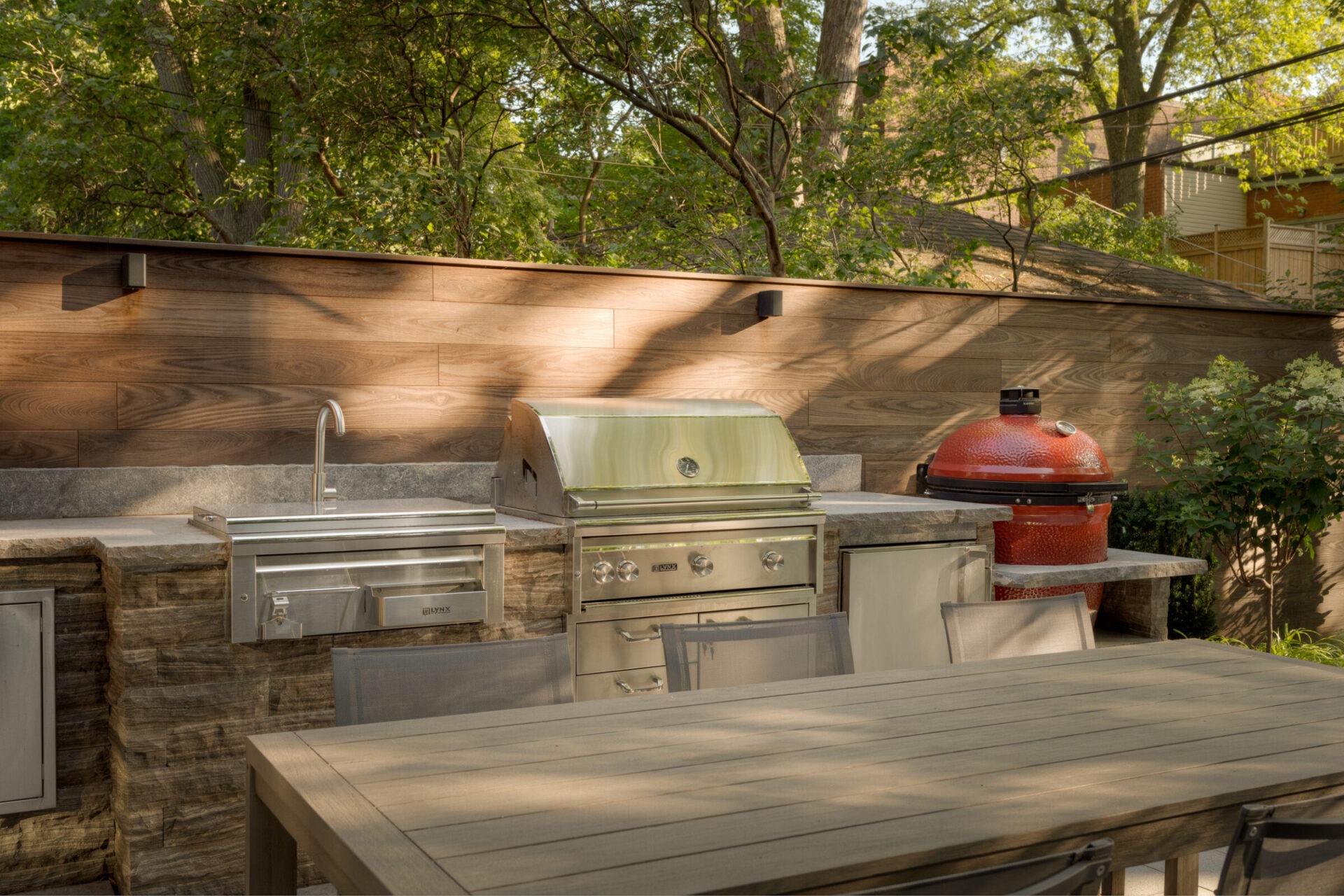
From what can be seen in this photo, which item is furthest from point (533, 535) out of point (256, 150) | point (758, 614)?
point (256, 150)

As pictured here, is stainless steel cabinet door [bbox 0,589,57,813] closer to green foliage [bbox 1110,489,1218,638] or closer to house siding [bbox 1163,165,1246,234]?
green foliage [bbox 1110,489,1218,638]

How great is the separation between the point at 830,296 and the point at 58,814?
3445mm

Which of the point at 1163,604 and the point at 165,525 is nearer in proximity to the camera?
the point at 165,525

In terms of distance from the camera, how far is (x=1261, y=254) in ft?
55.9

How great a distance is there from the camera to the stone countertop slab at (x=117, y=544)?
293cm

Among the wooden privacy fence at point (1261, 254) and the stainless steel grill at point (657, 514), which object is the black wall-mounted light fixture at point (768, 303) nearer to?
the stainless steel grill at point (657, 514)

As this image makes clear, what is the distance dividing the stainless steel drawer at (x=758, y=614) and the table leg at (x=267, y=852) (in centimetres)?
195

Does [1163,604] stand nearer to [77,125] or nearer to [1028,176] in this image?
[1028,176]

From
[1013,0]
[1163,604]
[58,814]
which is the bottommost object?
[58,814]

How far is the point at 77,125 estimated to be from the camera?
9250mm

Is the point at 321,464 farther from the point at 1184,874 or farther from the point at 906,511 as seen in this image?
the point at 1184,874

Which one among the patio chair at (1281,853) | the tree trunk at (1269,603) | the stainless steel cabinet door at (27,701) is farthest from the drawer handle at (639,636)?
the tree trunk at (1269,603)

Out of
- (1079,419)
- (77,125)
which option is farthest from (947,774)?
(77,125)

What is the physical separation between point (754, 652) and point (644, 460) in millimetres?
1229
